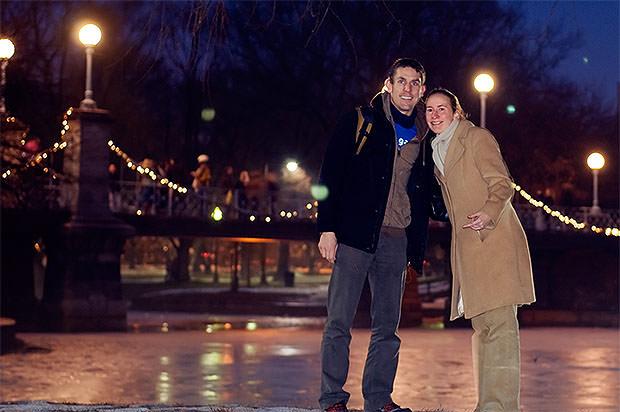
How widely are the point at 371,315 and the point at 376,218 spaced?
0.54 metres

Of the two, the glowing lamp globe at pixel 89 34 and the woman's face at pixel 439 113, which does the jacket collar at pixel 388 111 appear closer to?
the woman's face at pixel 439 113

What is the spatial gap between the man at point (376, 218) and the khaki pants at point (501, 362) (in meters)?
0.56

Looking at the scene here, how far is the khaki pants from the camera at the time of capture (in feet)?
27.1

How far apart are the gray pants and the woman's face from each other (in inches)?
25.0

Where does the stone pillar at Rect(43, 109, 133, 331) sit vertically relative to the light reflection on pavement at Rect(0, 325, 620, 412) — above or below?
above

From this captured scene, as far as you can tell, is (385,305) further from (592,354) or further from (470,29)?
(470,29)

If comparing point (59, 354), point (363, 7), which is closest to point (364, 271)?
point (59, 354)

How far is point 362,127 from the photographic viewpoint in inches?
332

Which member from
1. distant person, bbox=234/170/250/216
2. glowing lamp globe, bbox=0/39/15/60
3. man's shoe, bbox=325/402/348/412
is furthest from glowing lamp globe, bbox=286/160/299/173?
man's shoe, bbox=325/402/348/412

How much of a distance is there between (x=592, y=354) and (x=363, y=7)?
1704 centimetres

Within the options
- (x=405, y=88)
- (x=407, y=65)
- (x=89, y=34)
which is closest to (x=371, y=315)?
(x=405, y=88)

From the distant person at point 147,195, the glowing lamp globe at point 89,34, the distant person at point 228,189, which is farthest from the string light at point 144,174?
the glowing lamp globe at point 89,34

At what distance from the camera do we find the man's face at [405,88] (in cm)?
845

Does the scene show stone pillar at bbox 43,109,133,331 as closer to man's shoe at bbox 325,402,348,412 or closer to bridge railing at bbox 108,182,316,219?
bridge railing at bbox 108,182,316,219
